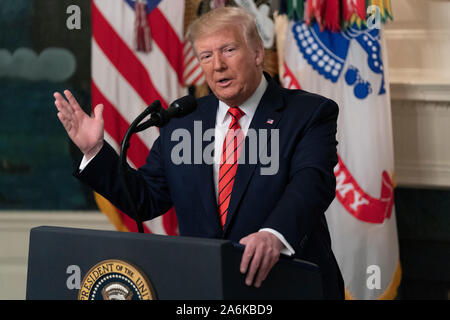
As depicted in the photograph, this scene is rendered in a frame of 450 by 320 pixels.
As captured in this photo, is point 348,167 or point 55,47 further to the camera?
point 55,47

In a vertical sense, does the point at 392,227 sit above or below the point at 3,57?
below

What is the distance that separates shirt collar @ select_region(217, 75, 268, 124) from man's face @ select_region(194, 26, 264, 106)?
0.13 ft

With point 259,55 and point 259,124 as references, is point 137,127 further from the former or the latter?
point 259,55

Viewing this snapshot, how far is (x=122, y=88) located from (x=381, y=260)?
169 cm

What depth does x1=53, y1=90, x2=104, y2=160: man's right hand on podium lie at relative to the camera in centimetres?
167

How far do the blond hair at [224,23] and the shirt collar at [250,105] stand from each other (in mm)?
144

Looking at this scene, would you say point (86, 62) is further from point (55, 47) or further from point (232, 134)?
point (232, 134)

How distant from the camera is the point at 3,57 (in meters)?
3.89

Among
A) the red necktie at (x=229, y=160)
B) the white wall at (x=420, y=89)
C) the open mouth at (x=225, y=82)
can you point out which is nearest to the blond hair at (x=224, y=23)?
the open mouth at (x=225, y=82)

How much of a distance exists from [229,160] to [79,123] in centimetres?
Answer: 46

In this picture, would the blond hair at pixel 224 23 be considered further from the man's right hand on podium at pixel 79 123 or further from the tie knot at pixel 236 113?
the man's right hand on podium at pixel 79 123

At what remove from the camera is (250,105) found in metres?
1.95

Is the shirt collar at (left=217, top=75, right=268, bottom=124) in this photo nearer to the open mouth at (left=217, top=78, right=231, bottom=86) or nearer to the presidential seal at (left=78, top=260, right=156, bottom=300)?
the open mouth at (left=217, top=78, right=231, bottom=86)
